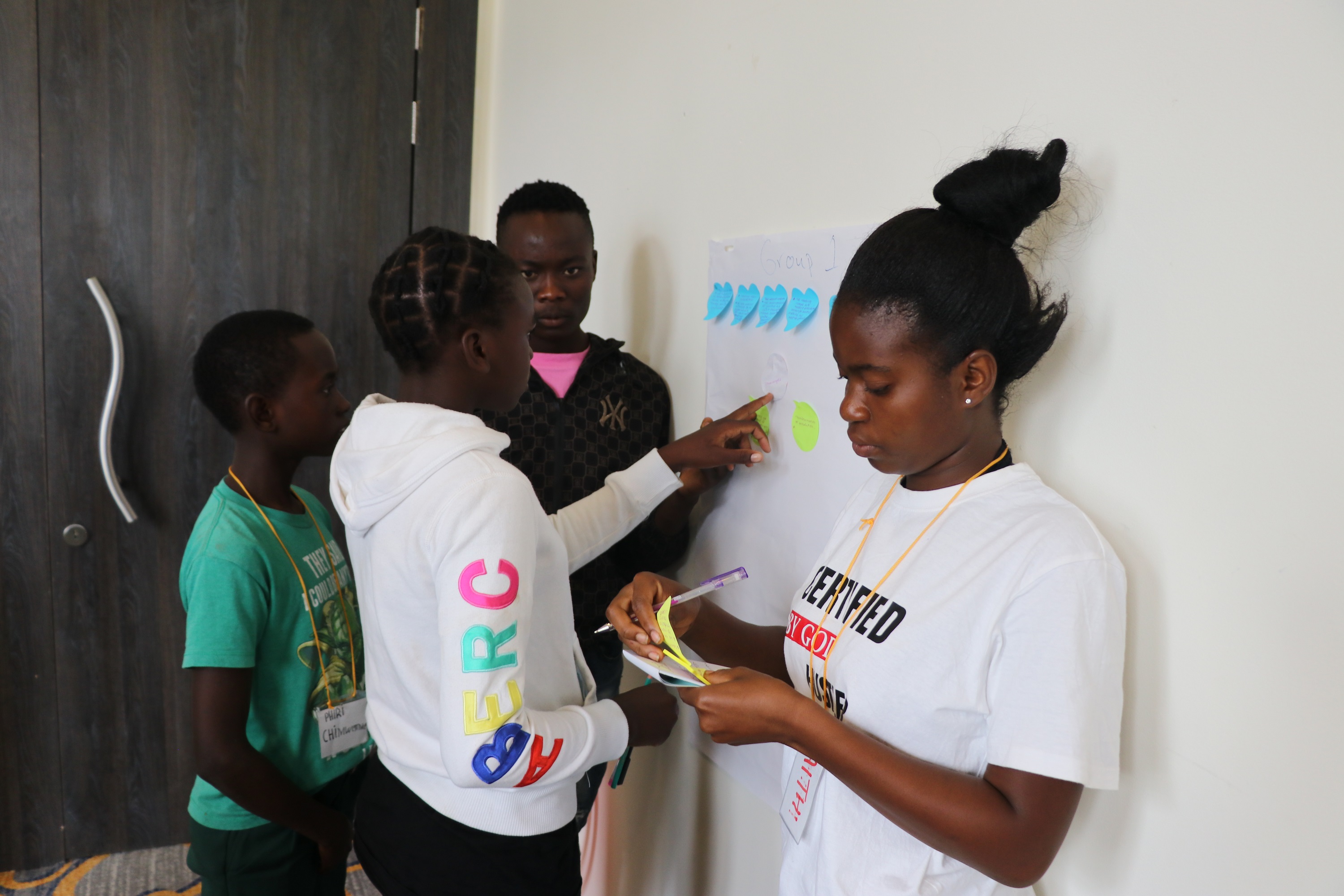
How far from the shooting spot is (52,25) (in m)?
2.03

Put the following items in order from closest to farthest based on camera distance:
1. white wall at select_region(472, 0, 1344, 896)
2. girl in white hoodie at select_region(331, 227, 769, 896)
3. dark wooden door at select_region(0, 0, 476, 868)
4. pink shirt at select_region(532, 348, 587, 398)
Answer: white wall at select_region(472, 0, 1344, 896) < girl in white hoodie at select_region(331, 227, 769, 896) < pink shirt at select_region(532, 348, 587, 398) < dark wooden door at select_region(0, 0, 476, 868)

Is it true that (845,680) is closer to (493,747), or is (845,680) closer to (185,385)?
(493,747)

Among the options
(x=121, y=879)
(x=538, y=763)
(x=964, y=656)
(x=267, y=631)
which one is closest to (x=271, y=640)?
(x=267, y=631)

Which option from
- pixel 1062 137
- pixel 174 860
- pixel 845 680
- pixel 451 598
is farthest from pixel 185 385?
pixel 1062 137

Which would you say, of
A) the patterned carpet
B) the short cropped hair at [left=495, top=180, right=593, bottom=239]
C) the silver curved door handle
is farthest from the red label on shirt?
the silver curved door handle

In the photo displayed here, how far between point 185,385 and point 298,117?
794mm

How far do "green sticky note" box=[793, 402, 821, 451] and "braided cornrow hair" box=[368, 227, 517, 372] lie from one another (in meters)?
0.49

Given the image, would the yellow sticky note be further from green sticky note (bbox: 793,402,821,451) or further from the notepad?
green sticky note (bbox: 793,402,821,451)

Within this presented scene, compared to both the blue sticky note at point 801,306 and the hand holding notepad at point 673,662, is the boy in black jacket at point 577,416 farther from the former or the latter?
the hand holding notepad at point 673,662

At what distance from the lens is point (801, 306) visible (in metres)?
1.29

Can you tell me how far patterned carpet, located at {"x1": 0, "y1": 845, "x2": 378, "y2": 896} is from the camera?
2.12 metres

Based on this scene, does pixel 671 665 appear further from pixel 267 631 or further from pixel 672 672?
pixel 267 631

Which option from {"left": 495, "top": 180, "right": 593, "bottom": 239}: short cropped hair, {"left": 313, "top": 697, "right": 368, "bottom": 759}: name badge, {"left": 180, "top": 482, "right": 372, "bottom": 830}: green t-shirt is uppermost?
{"left": 495, "top": 180, "right": 593, "bottom": 239}: short cropped hair

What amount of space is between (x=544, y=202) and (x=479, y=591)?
90 centimetres
